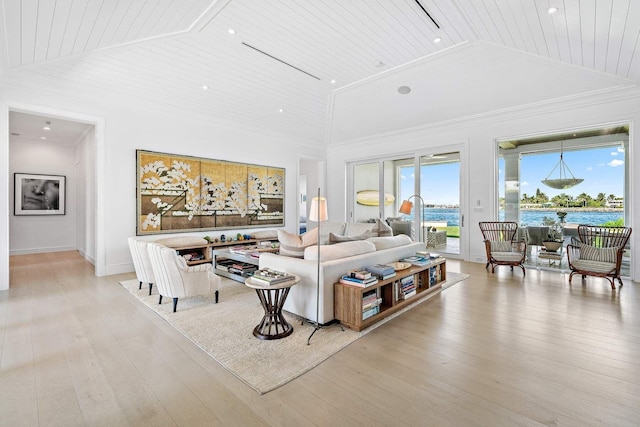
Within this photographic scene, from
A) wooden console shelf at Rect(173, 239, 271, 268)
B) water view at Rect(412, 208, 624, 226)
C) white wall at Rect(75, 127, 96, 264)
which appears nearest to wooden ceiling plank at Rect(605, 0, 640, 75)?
water view at Rect(412, 208, 624, 226)

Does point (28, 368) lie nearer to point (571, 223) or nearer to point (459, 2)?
point (459, 2)

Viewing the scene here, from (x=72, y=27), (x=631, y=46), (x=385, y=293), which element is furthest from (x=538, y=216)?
(x=72, y=27)

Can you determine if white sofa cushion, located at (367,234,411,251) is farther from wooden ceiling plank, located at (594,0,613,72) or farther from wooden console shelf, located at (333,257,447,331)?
wooden ceiling plank, located at (594,0,613,72)

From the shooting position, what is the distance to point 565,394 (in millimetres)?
1974

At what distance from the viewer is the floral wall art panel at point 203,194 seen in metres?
5.83

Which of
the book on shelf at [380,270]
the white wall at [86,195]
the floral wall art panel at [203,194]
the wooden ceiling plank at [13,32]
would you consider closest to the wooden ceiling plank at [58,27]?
the wooden ceiling plank at [13,32]

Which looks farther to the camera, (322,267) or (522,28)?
(522,28)

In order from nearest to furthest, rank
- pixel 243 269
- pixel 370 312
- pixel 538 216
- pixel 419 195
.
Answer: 1. pixel 370 312
2. pixel 243 269
3. pixel 538 216
4. pixel 419 195

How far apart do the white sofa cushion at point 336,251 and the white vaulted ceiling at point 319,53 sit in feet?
10.1

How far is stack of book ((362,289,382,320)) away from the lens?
9.93 feet

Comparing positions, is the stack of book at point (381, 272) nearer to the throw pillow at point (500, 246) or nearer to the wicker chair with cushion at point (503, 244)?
the wicker chair with cushion at point (503, 244)

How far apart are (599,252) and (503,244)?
1.36m

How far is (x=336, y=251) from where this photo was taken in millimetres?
3314

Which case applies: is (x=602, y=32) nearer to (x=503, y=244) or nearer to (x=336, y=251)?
(x=503, y=244)
